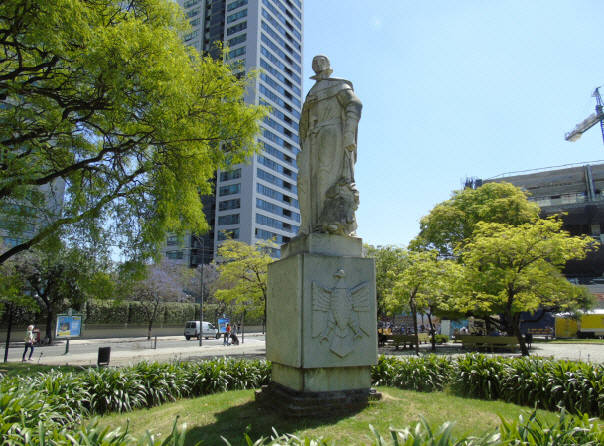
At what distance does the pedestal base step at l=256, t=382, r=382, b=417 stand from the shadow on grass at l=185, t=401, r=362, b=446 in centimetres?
8

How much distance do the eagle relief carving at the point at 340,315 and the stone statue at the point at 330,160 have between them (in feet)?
2.95

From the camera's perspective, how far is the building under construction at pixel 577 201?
49312mm

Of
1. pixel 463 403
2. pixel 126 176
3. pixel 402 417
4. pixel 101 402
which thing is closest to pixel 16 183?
pixel 126 176

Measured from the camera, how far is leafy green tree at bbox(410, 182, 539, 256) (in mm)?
28922

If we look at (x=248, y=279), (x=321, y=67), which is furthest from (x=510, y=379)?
(x=248, y=279)

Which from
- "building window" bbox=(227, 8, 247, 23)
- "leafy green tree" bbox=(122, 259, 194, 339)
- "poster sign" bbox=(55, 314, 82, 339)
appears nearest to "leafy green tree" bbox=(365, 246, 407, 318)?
"poster sign" bbox=(55, 314, 82, 339)

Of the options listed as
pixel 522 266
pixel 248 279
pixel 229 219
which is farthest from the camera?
pixel 229 219

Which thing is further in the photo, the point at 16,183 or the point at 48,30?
the point at 16,183

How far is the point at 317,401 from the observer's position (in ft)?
17.4

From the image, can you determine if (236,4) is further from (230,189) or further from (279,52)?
(230,189)

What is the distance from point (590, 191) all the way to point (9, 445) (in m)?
66.1

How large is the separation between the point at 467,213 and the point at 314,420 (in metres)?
29.1

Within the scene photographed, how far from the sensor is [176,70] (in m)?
9.51

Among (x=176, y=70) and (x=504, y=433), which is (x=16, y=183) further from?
(x=504, y=433)
